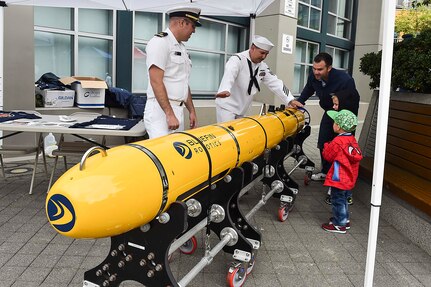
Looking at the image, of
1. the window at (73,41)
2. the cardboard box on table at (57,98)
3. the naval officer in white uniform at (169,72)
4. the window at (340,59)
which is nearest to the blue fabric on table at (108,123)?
the naval officer in white uniform at (169,72)

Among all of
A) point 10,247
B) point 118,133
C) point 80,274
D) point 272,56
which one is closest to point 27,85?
point 118,133

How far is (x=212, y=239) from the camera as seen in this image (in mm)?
3705

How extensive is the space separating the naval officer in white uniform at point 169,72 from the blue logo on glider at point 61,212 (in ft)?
5.95

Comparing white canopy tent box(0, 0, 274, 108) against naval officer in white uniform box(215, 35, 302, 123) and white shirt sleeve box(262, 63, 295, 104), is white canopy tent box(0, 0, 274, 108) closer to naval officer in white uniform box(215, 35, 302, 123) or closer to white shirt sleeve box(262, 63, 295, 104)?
white shirt sleeve box(262, 63, 295, 104)

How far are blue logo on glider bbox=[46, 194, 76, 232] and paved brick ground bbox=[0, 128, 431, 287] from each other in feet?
3.83

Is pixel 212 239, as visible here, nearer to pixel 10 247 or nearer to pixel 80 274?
pixel 80 274

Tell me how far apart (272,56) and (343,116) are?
7080 mm

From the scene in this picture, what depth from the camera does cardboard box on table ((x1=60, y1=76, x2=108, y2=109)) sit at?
6.78m

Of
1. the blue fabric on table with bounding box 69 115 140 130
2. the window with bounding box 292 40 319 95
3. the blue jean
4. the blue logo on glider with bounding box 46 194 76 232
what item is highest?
the window with bounding box 292 40 319 95

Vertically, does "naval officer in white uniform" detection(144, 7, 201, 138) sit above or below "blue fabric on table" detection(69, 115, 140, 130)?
above

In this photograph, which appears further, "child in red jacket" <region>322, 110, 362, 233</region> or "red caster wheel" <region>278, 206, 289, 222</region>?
"red caster wheel" <region>278, 206, 289, 222</region>

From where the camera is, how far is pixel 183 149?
237cm

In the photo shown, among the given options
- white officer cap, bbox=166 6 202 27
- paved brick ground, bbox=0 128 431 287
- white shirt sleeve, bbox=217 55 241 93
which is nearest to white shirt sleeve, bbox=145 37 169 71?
white officer cap, bbox=166 6 202 27

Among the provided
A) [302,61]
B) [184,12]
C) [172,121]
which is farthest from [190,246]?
[302,61]
